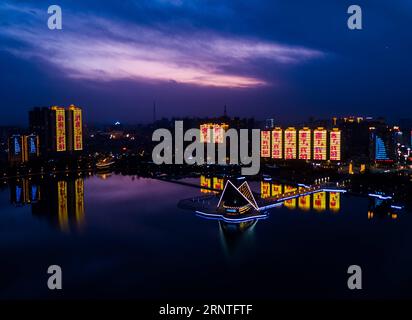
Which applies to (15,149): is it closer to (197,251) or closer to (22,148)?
(22,148)

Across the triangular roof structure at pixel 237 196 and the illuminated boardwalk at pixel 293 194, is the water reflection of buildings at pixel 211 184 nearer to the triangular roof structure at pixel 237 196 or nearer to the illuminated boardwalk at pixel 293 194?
the illuminated boardwalk at pixel 293 194

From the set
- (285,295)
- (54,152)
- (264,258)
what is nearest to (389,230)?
(264,258)

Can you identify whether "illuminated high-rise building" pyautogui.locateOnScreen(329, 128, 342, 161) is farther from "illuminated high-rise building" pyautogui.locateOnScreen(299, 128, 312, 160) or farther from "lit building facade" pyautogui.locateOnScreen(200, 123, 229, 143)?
"lit building facade" pyautogui.locateOnScreen(200, 123, 229, 143)

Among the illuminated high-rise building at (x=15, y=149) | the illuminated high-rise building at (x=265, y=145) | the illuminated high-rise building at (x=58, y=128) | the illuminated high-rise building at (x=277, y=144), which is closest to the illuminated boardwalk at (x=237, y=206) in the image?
the illuminated high-rise building at (x=277, y=144)

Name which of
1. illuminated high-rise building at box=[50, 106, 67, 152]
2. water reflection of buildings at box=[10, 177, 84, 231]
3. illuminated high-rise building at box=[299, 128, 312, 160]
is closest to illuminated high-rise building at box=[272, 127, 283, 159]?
illuminated high-rise building at box=[299, 128, 312, 160]

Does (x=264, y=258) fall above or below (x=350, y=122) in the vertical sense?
below
